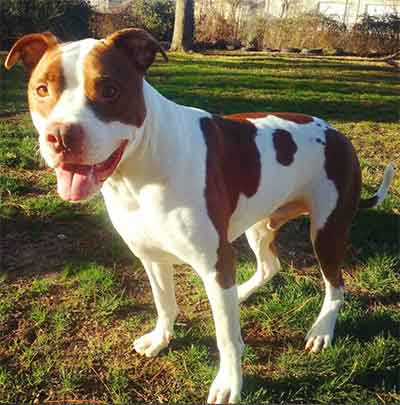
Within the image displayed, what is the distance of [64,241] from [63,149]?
2.25m

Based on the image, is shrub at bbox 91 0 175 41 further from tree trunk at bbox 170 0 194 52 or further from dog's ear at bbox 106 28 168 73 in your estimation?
dog's ear at bbox 106 28 168 73

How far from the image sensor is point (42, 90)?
77.5 inches

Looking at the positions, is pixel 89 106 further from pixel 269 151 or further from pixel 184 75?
pixel 184 75

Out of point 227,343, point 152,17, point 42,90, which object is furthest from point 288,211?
point 152,17

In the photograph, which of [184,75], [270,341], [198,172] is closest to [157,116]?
[198,172]

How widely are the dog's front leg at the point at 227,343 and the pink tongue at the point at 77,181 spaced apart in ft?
2.54

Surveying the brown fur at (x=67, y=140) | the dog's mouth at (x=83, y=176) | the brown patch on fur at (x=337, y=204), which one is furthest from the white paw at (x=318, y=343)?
the brown fur at (x=67, y=140)

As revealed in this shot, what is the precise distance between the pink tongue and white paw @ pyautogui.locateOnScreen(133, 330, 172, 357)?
127 centimetres

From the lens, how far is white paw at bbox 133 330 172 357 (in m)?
2.84

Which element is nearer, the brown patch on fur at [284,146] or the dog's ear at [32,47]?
the dog's ear at [32,47]

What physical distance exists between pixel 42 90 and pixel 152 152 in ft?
1.77

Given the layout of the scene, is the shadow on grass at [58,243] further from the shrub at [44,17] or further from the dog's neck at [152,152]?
the shrub at [44,17]

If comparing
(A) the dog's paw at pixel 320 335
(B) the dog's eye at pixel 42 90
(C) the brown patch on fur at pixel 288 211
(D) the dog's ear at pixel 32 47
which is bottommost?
(A) the dog's paw at pixel 320 335

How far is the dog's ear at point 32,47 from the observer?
7.00ft
